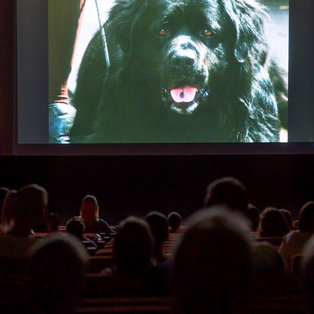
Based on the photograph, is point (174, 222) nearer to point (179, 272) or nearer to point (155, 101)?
point (155, 101)

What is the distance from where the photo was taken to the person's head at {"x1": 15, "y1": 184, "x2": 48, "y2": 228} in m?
2.44

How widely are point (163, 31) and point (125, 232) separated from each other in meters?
6.81

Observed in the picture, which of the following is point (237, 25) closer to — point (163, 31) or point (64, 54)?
point (163, 31)

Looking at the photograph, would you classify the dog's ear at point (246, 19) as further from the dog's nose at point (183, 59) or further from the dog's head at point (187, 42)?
the dog's nose at point (183, 59)

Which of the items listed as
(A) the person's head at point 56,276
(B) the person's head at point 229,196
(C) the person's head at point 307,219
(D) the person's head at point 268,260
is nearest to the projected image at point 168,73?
(C) the person's head at point 307,219

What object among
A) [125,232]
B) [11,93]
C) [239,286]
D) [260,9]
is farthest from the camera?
[11,93]

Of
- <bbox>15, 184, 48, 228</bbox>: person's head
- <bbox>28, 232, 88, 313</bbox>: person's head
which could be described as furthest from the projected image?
<bbox>28, 232, 88, 313</bbox>: person's head

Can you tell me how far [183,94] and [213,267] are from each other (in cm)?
733

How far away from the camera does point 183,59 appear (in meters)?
8.04

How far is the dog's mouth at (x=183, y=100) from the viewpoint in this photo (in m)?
8.17

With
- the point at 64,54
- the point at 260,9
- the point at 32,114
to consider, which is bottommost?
the point at 32,114

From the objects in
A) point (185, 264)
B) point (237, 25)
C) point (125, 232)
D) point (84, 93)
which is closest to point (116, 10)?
point (84, 93)

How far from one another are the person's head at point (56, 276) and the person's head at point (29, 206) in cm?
126

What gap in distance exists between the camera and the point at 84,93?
8.32 meters
